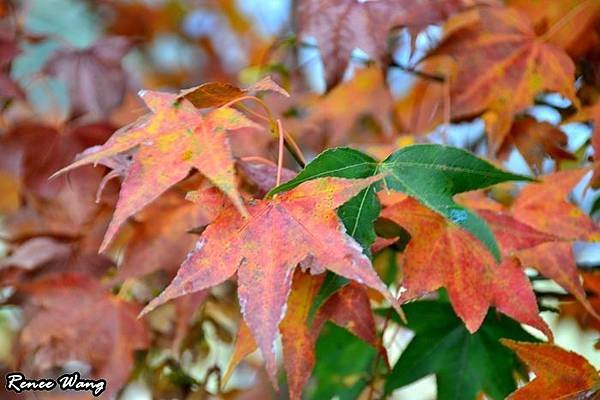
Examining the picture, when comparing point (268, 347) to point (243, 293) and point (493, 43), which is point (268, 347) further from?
point (493, 43)

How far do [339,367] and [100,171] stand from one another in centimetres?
41

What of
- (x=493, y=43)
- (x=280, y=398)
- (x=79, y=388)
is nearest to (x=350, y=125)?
(x=493, y=43)

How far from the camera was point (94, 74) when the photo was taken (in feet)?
3.47

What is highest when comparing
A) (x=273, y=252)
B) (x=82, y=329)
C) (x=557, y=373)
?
(x=273, y=252)

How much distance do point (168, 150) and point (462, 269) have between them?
0.28 meters

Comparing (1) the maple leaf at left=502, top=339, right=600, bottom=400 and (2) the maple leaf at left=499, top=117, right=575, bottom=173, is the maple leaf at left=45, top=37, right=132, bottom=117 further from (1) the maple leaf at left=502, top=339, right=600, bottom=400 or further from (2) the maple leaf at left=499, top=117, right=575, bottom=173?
(1) the maple leaf at left=502, top=339, right=600, bottom=400

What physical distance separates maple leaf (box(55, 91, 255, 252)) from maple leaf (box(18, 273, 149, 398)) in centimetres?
33

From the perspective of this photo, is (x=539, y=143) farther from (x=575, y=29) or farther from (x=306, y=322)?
(x=306, y=322)

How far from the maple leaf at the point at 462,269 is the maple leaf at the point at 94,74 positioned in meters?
0.51

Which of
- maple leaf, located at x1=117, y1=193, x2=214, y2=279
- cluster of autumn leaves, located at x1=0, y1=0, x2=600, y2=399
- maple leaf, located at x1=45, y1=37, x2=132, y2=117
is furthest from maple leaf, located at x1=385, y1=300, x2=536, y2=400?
maple leaf, located at x1=45, y1=37, x2=132, y2=117

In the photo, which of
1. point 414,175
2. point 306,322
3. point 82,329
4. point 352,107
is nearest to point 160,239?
point 82,329

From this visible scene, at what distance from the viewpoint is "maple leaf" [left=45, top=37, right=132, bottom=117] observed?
41.3 inches

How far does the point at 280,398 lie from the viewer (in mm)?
1381

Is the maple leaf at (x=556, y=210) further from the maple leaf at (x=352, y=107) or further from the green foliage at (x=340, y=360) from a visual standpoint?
the maple leaf at (x=352, y=107)
